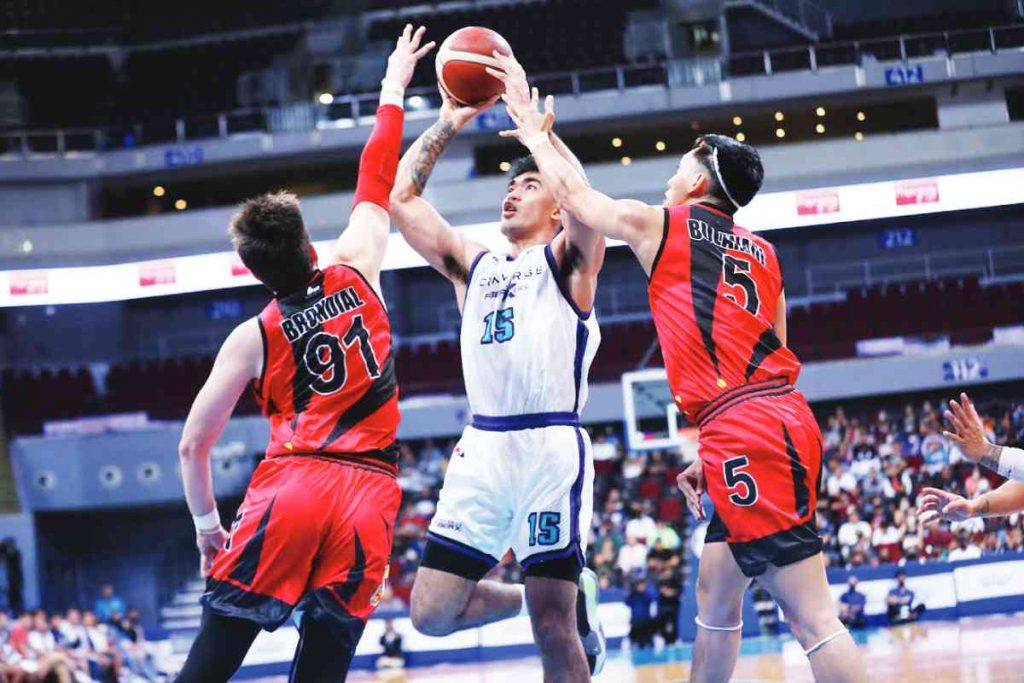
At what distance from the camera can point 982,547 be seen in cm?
1745

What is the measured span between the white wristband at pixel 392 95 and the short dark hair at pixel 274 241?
0.86 m

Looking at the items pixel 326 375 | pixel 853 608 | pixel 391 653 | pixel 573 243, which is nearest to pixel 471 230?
pixel 391 653

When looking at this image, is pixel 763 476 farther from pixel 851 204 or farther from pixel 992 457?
pixel 851 204

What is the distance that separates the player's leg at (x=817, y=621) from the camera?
4430 mm

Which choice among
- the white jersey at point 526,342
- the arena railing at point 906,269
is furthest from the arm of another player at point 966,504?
the arena railing at point 906,269

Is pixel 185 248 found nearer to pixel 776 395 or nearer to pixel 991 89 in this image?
pixel 991 89

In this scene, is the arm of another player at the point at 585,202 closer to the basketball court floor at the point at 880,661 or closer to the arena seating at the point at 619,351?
the basketball court floor at the point at 880,661

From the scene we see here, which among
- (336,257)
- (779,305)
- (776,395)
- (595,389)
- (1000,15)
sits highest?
(1000,15)

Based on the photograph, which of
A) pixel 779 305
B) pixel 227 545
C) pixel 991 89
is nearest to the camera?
pixel 227 545

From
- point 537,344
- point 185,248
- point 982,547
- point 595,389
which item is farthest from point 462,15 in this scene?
point 537,344

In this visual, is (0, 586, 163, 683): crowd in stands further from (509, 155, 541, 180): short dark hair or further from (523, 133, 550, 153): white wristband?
(523, 133, 550, 153): white wristband

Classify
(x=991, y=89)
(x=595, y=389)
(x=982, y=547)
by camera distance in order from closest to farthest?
(x=982, y=547), (x=595, y=389), (x=991, y=89)

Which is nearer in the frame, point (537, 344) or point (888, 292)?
point (537, 344)

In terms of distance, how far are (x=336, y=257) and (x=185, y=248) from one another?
22.3 metres
